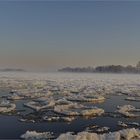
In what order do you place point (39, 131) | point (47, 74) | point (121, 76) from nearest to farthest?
→ point (39, 131)
point (121, 76)
point (47, 74)

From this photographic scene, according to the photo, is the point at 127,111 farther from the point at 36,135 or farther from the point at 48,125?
the point at 36,135

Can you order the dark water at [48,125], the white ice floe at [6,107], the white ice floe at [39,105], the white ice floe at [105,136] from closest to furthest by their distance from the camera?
1. the white ice floe at [105,136]
2. the dark water at [48,125]
3. the white ice floe at [6,107]
4. the white ice floe at [39,105]

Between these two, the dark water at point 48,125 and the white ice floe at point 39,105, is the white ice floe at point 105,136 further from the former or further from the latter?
the white ice floe at point 39,105

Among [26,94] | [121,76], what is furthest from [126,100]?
[121,76]

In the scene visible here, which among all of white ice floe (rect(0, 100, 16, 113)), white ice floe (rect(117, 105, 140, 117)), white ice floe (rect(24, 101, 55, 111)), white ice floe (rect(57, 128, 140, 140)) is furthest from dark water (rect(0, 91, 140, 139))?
white ice floe (rect(24, 101, 55, 111))

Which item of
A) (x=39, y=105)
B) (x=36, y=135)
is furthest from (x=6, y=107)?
(x=36, y=135)

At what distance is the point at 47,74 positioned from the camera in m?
30.6

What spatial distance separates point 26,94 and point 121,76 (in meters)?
15.3

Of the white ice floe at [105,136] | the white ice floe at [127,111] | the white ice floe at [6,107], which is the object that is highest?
the white ice floe at [6,107]

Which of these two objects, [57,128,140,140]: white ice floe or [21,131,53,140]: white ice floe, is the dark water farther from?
[57,128,140,140]: white ice floe

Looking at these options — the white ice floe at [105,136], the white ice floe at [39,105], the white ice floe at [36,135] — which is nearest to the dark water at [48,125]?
the white ice floe at [36,135]

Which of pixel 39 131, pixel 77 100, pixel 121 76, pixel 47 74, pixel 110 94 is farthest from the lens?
pixel 47 74

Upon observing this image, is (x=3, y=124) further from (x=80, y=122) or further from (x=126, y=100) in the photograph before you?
(x=126, y=100)

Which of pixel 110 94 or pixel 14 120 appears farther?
pixel 110 94
